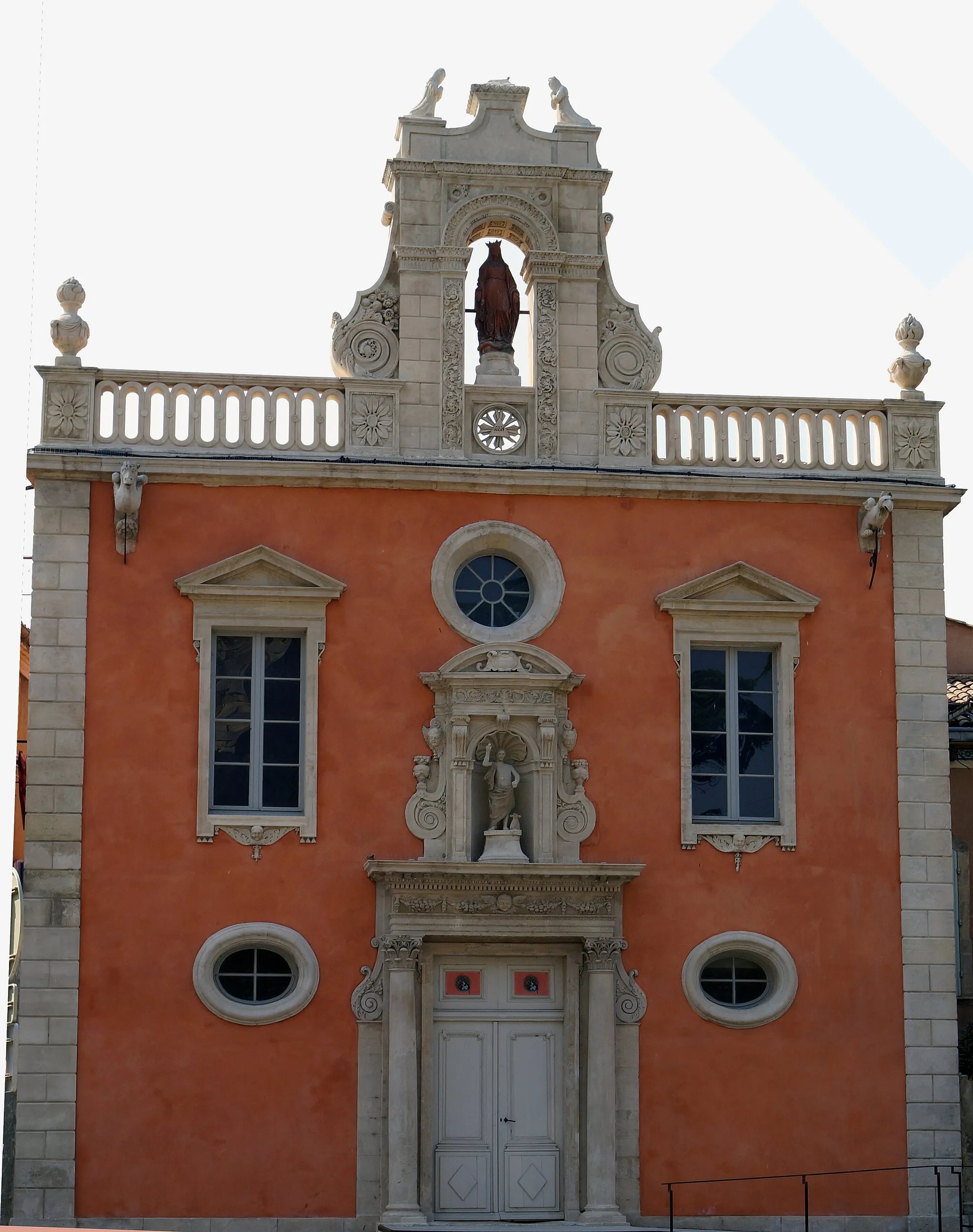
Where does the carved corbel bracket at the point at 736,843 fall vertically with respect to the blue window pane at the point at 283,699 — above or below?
below

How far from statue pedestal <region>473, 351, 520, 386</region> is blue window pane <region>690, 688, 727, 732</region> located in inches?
143

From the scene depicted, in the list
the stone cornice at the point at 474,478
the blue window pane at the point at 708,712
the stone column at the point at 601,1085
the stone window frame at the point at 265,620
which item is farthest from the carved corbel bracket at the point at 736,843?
the stone window frame at the point at 265,620

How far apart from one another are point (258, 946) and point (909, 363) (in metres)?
8.65

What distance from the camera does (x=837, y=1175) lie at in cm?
1822

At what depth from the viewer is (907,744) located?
62.5 feet

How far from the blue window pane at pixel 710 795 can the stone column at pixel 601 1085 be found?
1.62 meters

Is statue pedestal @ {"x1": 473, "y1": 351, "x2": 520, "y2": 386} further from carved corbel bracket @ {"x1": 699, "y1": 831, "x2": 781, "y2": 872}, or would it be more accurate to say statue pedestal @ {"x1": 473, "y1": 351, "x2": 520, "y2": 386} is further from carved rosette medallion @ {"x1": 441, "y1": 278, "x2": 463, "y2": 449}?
carved corbel bracket @ {"x1": 699, "y1": 831, "x2": 781, "y2": 872}

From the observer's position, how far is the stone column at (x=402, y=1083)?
686 inches

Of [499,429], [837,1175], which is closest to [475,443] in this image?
[499,429]

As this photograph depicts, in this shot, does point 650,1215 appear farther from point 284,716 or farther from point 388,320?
point 388,320

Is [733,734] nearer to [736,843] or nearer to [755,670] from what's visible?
[755,670]

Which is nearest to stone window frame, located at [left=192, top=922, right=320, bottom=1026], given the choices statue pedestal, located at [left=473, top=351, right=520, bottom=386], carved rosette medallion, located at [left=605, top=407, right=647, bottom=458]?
carved rosette medallion, located at [left=605, top=407, right=647, bottom=458]

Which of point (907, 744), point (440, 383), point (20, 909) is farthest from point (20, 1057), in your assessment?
point (907, 744)

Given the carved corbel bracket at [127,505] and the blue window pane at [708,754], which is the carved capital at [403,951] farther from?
the carved corbel bracket at [127,505]
